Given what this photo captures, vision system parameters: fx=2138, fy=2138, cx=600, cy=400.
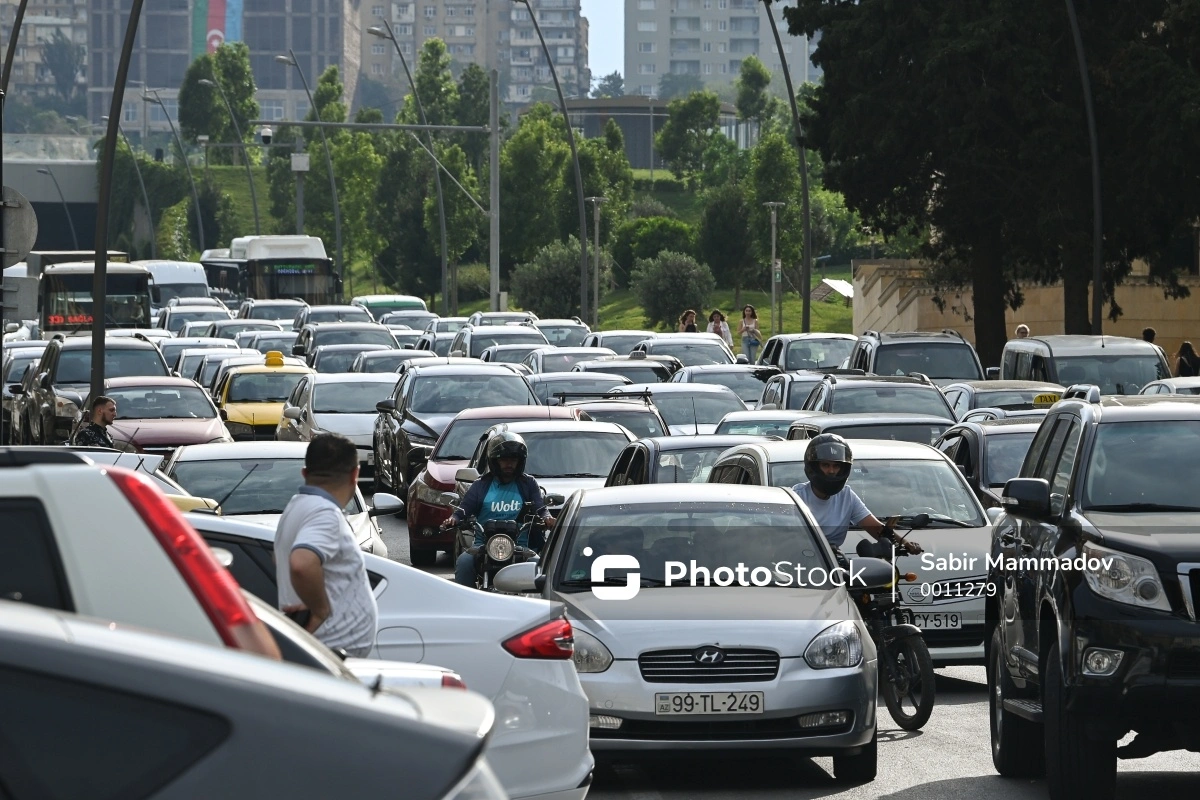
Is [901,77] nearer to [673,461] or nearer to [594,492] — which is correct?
[673,461]

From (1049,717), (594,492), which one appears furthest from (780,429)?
(1049,717)

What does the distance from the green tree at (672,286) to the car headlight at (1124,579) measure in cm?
8079

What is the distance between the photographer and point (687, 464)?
16.6 meters

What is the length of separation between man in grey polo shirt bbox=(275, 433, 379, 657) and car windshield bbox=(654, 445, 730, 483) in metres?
9.01

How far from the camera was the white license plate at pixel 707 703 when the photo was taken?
9430mm

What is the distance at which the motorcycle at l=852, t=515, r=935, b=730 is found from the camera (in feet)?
37.1

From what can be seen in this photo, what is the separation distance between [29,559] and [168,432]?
21.5m

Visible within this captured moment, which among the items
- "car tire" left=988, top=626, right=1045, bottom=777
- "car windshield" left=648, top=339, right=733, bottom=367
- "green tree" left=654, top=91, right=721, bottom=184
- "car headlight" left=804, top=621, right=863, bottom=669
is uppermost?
"green tree" left=654, top=91, right=721, bottom=184

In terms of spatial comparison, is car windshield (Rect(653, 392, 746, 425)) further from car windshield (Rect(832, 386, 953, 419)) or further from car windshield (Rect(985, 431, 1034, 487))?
car windshield (Rect(985, 431, 1034, 487))

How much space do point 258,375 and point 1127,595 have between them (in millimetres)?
25347

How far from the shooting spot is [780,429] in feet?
66.0

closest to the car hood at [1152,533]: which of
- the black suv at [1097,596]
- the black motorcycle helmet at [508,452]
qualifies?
the black suv at [1097,596]

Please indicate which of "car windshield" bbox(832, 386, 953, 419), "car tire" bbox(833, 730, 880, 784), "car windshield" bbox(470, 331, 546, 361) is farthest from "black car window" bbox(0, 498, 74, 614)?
"car windshield" bbox(470, 331, 546, 361)

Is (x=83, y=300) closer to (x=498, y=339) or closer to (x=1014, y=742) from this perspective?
(x=498, y=339)
